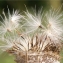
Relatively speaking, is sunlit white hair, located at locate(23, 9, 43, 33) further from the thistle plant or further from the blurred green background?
the blurred green background

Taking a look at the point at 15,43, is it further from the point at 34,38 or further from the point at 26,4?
the point at 26,4

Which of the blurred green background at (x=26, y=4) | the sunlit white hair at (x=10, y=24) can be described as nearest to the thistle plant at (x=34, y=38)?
the sunlit white hair at (x=10, y=24)

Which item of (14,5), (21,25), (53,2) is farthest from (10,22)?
(14,5)

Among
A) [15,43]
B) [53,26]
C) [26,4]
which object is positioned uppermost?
[26,4]

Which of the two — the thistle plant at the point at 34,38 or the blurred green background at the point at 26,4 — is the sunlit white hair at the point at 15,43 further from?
the blurred green background at the point at 26,4

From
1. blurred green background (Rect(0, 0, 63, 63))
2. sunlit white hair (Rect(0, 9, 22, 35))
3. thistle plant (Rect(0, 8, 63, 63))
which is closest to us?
thistle plant (Rect(0, 8, 63, 63))

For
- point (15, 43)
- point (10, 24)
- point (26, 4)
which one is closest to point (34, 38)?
point (15, 43)

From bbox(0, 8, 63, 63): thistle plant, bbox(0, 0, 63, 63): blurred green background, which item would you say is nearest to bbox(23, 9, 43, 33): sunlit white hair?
bbox(0, 8, 63, 63): thistle plant
